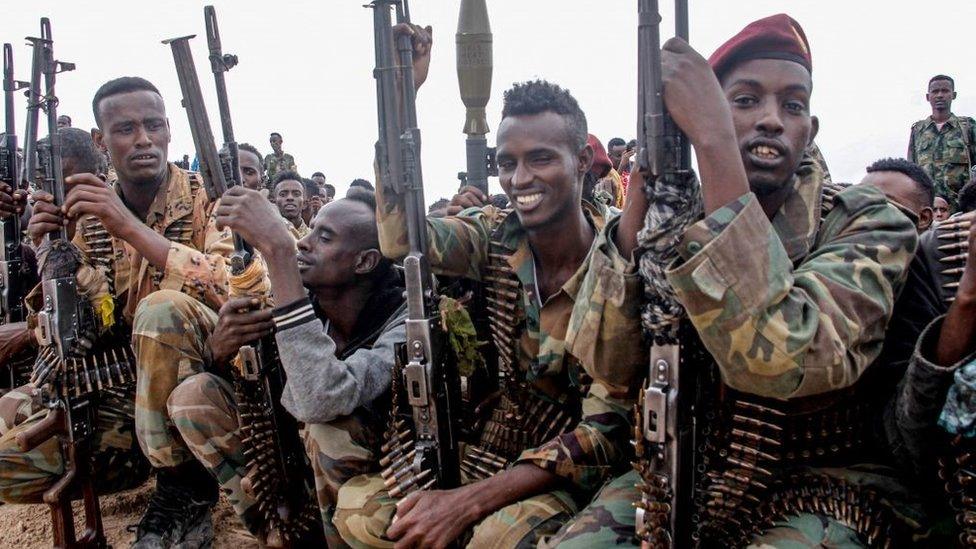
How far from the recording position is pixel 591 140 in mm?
3951

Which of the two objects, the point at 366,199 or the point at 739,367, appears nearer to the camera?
the point at 739,367

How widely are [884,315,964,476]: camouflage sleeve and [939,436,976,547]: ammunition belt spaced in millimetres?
72

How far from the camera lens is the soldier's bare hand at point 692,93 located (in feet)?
7.06

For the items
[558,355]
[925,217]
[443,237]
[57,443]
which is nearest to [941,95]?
[925,217]

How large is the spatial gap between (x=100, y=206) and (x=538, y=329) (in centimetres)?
252

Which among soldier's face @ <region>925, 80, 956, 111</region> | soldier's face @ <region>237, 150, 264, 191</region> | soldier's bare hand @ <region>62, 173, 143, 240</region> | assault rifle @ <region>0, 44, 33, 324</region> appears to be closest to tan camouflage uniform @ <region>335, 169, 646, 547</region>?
soldier's bare hand @ <region>62, 173, 143, 240</region>

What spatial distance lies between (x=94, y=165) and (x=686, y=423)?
455 cm

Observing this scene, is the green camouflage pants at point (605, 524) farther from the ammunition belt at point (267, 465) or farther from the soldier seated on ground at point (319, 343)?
the ammunition belt at point (267, 465)

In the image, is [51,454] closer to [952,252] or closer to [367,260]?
[367,260]

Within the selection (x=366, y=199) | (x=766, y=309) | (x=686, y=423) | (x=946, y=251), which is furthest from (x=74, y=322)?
(x=946, y=251)

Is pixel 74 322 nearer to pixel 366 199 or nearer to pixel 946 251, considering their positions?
pixel 366 199

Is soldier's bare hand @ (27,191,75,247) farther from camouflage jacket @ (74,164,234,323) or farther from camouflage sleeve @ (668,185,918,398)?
camouflage sleeve @ (668,185,918,398)

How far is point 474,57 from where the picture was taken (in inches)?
259

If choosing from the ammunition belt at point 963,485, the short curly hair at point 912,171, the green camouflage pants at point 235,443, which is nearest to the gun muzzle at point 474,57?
the short curly hair at point 912,171
